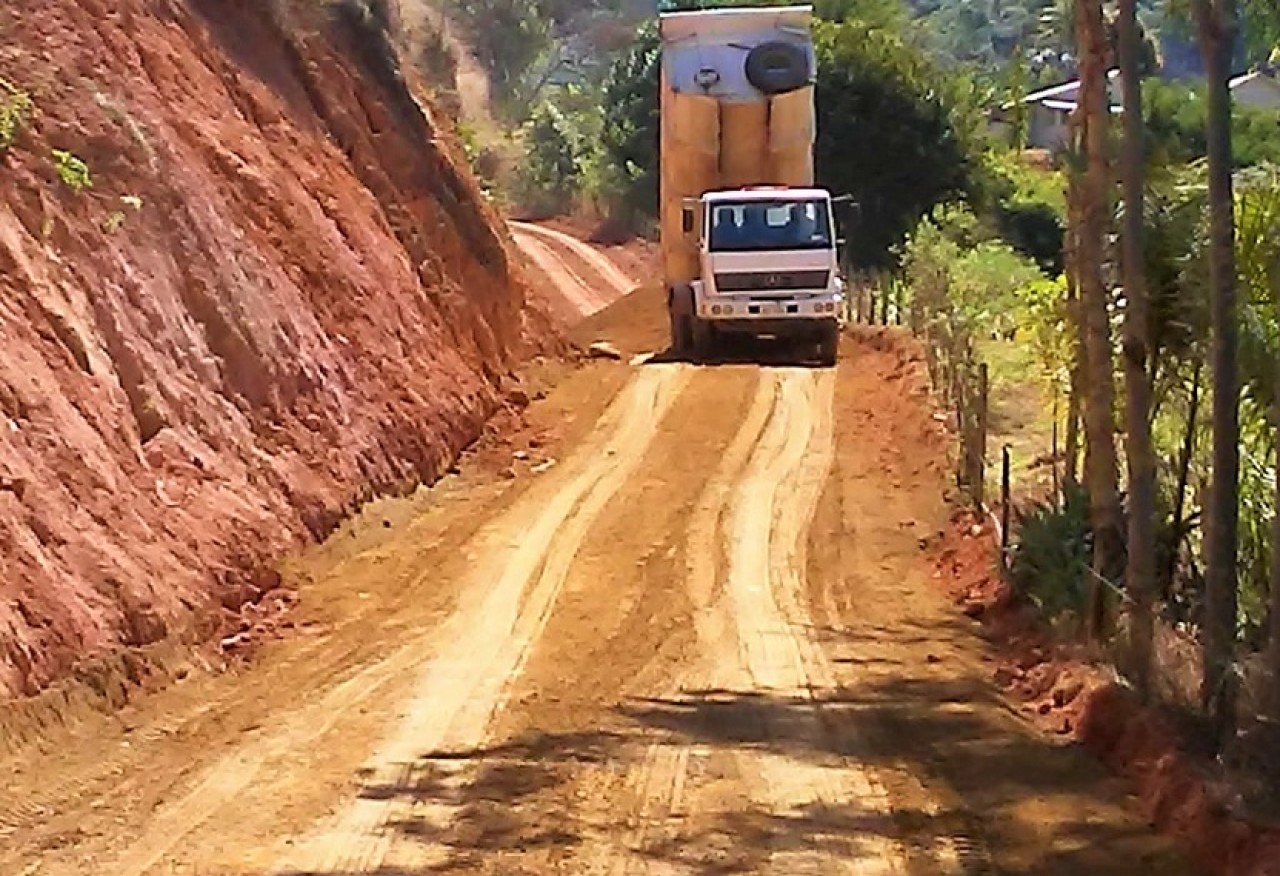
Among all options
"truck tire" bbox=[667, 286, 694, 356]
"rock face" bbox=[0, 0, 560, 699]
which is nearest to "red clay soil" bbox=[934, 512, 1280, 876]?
"rock face" bbox=[0, 0, 560, 699]

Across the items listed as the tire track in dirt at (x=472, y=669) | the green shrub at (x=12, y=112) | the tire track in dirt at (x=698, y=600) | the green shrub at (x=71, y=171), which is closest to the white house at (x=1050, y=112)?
the tire track in dirt at (x=698, y=600)

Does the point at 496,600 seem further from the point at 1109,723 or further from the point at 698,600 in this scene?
the point at 1109,723

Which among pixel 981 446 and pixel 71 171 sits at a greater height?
pixel 71 171

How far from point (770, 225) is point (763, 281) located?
91 centimetres

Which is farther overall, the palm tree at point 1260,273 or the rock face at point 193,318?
the rock face at point 193,318

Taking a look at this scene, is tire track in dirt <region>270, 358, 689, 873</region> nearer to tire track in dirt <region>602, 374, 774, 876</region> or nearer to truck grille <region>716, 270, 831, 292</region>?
tire track in dirt <region>602, 374, 774, 876</region>

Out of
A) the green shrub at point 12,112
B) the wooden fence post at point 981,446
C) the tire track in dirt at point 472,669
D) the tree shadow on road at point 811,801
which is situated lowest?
the tree shadow on road at point 811,801

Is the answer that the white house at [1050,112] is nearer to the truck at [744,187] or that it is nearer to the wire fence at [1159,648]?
the wire fence at [1159,648]

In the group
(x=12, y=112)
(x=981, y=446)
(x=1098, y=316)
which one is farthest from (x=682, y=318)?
(x=1098, y=316)

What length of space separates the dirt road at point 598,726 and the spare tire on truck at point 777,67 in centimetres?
1162

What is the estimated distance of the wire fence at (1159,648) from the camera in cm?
937

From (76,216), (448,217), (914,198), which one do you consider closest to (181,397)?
(76,216)

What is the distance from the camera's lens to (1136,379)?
462 inches

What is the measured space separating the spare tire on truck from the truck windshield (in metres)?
1.98
